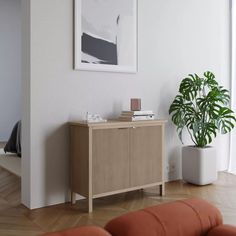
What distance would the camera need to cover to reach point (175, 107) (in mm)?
3994

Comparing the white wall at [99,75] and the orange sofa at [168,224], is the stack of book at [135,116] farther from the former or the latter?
the orange sofa at [168,224]

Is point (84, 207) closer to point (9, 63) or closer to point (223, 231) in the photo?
point (223, 231)

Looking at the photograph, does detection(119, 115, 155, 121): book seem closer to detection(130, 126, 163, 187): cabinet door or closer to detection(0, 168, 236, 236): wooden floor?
detection(130, 126, 163, 187): cabinet door

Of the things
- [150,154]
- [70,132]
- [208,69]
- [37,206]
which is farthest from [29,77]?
[208,69]

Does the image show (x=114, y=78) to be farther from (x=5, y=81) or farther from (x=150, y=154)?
(x=5, y=81)

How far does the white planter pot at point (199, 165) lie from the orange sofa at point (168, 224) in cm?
242

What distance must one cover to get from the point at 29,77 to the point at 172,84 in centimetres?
182

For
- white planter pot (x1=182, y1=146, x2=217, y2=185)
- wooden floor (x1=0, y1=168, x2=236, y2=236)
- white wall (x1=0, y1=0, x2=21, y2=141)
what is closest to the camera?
wooden floor (x1=0, y1=168, x2=236, y2=236)

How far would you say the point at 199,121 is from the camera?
3.93 m

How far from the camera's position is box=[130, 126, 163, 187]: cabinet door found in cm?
330

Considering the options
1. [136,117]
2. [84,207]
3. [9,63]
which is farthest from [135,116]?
[9,63]

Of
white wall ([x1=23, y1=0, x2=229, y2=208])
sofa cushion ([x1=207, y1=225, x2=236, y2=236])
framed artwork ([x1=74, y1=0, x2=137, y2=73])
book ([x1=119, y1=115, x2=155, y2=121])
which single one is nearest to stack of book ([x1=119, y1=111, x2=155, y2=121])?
book ([x1=119, y1=115, x2=155, y2=121])

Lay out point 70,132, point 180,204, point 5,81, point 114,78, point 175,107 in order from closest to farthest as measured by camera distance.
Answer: point 180,204, point 70,132, point 114,78, point 175,107, point 5,81

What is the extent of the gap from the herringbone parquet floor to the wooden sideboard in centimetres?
15
